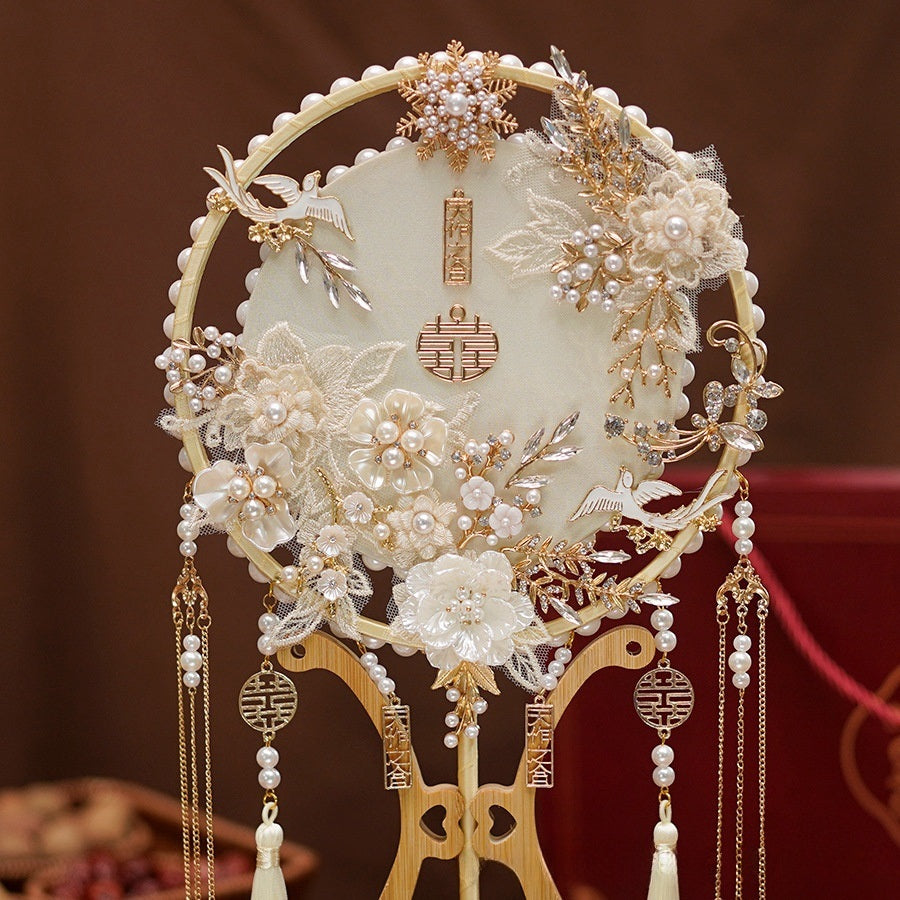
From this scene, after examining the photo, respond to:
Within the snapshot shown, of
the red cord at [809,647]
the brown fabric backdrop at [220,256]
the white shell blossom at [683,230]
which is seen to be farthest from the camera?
the brown fabric backdrop at [220,256]

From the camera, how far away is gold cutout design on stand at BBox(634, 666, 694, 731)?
100cm

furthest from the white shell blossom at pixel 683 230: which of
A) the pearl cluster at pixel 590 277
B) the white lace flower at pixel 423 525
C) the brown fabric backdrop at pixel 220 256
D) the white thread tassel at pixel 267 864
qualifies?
the brown fabric backdrop at pixel 220 256

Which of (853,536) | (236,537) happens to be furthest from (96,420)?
(853,536)

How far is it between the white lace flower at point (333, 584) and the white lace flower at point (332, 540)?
2 centimetres

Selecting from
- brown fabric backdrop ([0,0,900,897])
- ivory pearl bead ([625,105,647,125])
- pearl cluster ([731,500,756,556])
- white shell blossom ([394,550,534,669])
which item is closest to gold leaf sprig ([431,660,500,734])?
white shell blossom ([394,550,534,669])

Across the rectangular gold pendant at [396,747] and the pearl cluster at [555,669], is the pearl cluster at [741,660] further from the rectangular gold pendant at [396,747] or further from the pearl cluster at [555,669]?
the rectangular gold pendant at [396,747]

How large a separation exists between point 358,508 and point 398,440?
0.07 meters

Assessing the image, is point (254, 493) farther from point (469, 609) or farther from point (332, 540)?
point (469, 609)

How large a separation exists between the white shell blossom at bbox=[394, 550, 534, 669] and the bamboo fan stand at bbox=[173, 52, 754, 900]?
45 millimetres

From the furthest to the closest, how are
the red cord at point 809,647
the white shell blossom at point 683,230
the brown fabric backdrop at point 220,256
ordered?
1. the brown fabric backdrop at point 220,256
2. the red cord at point 809,647
3. the white shell blossom at point 683,230

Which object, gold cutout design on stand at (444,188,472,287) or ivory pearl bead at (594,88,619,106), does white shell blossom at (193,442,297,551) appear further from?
ivory pearl bead at (594,88,619,106)

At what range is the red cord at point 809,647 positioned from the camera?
111cm

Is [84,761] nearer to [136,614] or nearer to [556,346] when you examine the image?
[136,614]

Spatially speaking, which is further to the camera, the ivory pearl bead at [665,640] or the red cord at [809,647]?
the red cord at [809,647]
